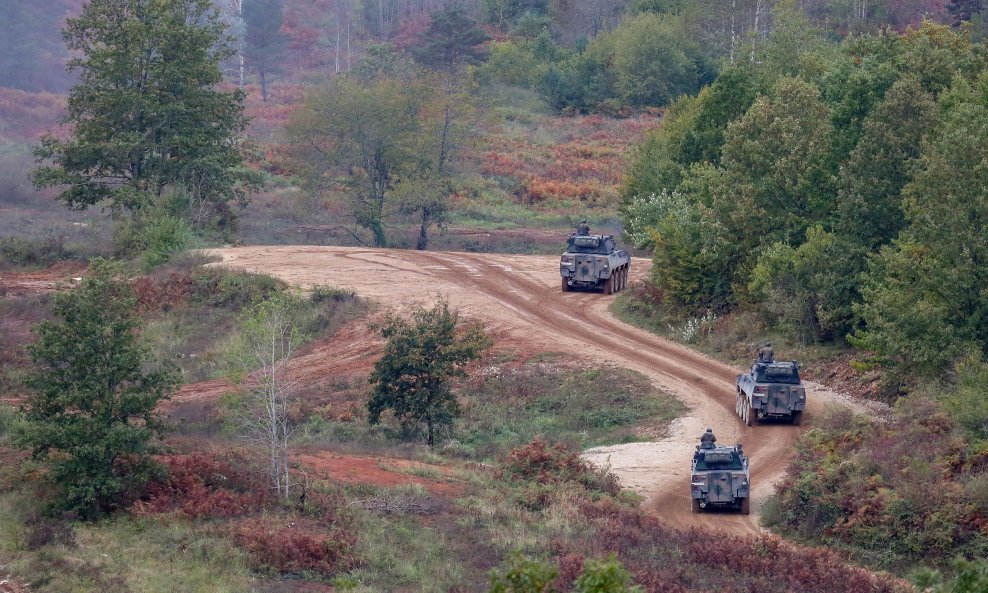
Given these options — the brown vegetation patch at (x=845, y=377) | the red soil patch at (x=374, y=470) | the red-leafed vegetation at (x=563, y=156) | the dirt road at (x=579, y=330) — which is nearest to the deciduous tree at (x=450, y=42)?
the red-leafed vegetation at (x=563, y=156)

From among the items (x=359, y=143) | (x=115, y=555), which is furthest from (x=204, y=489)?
(x=359, y=143)

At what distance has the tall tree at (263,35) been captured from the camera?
353 ft

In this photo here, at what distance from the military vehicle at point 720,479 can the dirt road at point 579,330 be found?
0.36 m

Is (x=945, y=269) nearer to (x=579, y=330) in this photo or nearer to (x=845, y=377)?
(x=845, y=377)

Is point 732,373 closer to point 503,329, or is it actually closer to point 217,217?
point 503,329

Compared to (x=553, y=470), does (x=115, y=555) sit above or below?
above

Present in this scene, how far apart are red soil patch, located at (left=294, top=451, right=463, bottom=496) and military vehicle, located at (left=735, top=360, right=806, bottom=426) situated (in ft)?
27.4

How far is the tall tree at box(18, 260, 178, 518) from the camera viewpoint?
18.9 m

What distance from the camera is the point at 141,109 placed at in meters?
48.3

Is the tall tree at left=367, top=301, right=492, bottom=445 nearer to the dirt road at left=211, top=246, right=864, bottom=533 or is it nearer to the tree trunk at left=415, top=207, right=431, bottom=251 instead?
the dirt road at left=211, top=246, right=864, bottom=533

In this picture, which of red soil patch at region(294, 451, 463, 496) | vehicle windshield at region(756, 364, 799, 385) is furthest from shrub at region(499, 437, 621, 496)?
vehicle windshield at region(756, 364, 799, 385)

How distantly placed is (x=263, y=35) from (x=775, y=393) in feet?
289

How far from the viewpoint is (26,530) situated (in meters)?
17.5

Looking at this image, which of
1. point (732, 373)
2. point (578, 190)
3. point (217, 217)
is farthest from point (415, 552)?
point (578, 190)
